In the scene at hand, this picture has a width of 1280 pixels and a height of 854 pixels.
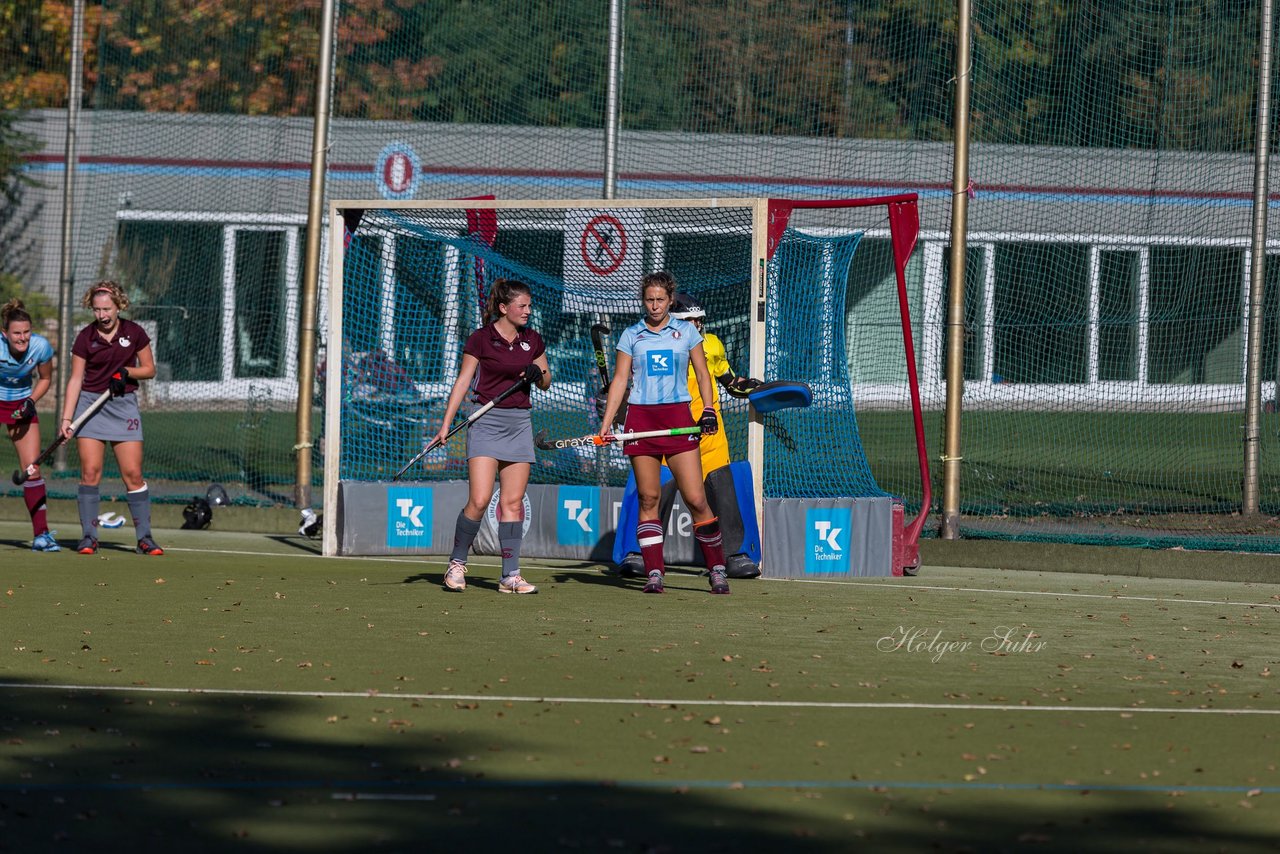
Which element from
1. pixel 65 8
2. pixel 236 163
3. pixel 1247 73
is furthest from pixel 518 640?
pixel 65 8

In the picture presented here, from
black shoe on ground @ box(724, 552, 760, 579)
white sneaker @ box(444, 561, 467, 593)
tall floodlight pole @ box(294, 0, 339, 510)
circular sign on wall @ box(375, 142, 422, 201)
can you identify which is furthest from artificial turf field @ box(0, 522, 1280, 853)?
circular sign on wall @ box(375, 142, 422, 201)

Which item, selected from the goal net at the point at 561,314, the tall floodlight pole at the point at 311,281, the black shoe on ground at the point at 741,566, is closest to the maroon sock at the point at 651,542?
the black shoe on ground at the point at 741,566

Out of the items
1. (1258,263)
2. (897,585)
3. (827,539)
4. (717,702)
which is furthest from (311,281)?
(717,702)

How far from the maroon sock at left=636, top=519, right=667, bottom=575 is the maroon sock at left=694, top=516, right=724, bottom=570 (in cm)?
24

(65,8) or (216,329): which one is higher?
(65,8)

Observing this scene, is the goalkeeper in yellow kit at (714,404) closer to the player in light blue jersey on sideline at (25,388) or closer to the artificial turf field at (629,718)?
the artificial turf field at (629,718)

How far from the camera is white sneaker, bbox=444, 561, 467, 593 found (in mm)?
9820

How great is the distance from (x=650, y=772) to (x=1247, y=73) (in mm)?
9428

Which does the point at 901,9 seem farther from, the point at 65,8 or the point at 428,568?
the point at 65,8

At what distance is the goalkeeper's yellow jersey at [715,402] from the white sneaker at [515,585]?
51.5 inches

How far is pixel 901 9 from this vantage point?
14336mm

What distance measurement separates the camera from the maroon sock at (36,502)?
11.8 meters

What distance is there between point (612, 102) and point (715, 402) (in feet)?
15.1

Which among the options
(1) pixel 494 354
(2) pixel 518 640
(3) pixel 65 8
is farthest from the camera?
(3) pixel 65 8
